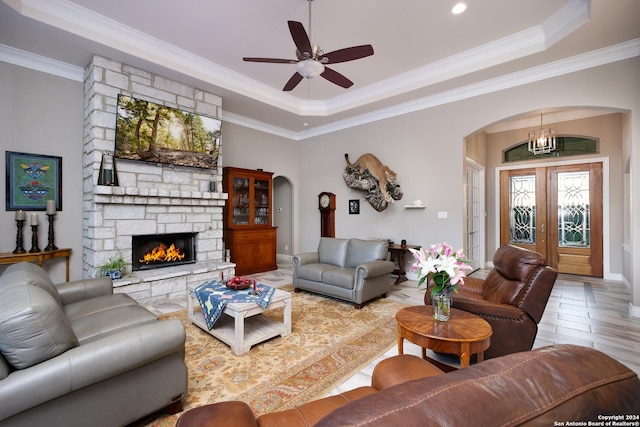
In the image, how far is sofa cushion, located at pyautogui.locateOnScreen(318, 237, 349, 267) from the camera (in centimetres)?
455

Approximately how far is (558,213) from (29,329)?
8354 millimetres

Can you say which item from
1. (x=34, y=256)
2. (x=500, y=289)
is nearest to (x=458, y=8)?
(x=500, y=289)

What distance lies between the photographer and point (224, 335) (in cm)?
279

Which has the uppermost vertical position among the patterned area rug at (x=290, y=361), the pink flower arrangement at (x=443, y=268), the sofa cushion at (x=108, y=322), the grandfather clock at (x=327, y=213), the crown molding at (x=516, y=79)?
the crown molding at (x=516, y=79)

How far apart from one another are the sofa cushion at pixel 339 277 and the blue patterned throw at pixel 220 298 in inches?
47.9

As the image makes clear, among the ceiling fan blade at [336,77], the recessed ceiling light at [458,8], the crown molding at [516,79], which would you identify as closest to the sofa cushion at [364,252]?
the ceiling fan blade at [336,77]

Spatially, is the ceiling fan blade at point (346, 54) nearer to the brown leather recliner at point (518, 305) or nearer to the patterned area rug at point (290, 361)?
the brown leather recliner at point (518, 305)

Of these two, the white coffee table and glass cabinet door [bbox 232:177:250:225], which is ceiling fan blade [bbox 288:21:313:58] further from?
glass cabinet door [bbox 232:177:250:225]

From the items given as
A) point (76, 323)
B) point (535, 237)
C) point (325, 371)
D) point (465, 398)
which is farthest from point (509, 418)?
point (535, 237)

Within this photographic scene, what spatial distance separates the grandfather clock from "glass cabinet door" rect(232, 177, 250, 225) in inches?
71.5

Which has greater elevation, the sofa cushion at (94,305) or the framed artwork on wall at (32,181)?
the framed artwork on wall at (32,181)

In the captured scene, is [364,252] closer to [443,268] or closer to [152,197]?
[443,268]

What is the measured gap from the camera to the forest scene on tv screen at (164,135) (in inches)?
156

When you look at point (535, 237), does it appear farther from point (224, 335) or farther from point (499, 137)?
point (224, 335)
